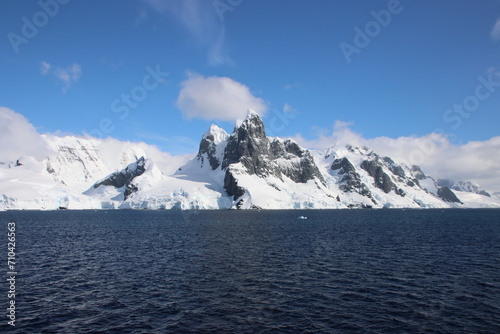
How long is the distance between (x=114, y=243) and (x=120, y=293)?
129 feet

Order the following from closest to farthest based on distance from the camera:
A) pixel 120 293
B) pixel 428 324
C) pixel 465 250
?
1. pixel 428 324
2. pixel 120 293
3. pixel 465 250

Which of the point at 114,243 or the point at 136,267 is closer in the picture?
the point at 136,267

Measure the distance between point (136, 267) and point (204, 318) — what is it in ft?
75.9

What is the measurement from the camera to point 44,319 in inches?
1129

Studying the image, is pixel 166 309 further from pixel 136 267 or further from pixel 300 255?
pixel 300 255

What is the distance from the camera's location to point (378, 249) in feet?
209

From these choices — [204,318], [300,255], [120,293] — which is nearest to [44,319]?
[120,293]

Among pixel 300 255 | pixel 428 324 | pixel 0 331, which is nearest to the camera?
pixel 0 331

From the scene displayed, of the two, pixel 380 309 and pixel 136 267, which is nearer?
pixel 380 309

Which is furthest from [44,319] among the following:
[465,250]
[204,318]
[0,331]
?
[465,250]

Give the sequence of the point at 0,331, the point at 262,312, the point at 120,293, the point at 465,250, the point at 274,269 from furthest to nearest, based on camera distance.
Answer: the point at 465,250 < the point at 274,269 < the point at 120,293 < the point at 262,312 < the point at 0,331

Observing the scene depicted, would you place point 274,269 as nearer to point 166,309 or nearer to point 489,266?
point 166,309

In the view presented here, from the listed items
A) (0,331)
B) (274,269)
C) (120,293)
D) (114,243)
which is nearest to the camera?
(0,331)

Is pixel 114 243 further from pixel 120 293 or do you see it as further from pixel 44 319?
pixel 44 319
